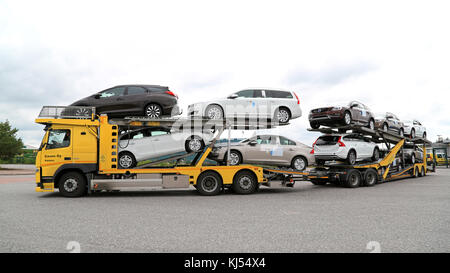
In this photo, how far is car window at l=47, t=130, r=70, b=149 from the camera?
31.7 feet

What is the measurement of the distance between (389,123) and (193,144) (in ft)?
34.9

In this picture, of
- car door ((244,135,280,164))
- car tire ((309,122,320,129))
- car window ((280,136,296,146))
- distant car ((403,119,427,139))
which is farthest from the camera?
distant car ((403,119,427,139))

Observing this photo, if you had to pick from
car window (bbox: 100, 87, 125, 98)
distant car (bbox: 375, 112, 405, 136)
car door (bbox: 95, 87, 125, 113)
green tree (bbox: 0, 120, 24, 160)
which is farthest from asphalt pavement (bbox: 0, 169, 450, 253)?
green tree (bbox: 0, 120, 24, 160)

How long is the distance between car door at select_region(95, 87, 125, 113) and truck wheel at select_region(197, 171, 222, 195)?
3.57 metres

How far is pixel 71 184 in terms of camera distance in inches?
383

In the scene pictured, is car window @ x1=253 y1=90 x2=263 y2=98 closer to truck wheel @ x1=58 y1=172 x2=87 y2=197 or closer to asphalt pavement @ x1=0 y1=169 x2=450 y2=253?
asphalt pavement @ x1=0 y1=169 x2=450 y2=253

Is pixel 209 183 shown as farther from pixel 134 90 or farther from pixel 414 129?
pixel 414 129

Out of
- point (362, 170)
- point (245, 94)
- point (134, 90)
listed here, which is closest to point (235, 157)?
point (245, 94)

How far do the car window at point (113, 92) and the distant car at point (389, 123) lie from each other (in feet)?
37.8

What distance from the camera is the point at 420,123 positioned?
1855 cm
